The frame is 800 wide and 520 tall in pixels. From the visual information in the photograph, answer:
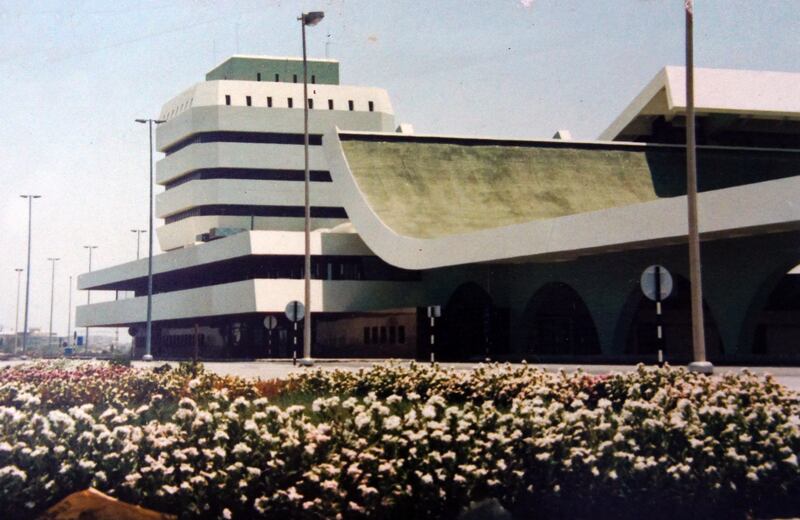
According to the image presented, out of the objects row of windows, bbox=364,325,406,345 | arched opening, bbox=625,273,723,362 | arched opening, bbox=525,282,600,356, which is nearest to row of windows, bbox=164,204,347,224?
row of windows, bbox=364,325,406,345

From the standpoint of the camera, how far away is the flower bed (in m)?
9.61

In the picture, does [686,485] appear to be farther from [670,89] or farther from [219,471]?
[670,89]

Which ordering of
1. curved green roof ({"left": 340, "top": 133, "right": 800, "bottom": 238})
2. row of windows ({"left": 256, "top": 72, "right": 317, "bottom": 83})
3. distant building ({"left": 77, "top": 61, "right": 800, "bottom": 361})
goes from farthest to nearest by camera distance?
row of windows ({"left": 256, "top": 72, "right": 317, "bottom": 83})
curved green roof ({"left": 340, "top": 133, "right": 800, "bottom": 238})
distant building ({"left": 77, "top": 61, "right": 800, "bottom": 361})

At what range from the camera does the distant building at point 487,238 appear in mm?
41781

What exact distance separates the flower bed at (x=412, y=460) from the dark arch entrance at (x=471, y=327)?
42.3 meters

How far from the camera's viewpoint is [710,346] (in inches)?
2085

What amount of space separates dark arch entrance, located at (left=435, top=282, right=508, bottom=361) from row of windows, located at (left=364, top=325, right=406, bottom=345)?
11.8 feet

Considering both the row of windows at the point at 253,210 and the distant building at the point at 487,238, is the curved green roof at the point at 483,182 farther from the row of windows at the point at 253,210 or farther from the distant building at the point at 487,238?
the row of windows at the point at 253,210

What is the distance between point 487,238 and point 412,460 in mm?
36751

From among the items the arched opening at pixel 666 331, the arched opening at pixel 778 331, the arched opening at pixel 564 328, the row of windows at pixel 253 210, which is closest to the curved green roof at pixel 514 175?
the arched opening at pixel 564 328

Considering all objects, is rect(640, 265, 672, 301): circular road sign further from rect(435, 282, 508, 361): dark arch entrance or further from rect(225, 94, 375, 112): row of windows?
rect(225, 94, 375, 112): row of windows

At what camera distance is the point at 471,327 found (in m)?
56.0

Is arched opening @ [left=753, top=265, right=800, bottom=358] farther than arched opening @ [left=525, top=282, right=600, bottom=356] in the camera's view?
No

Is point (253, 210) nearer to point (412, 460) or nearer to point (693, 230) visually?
point (693, 230)
